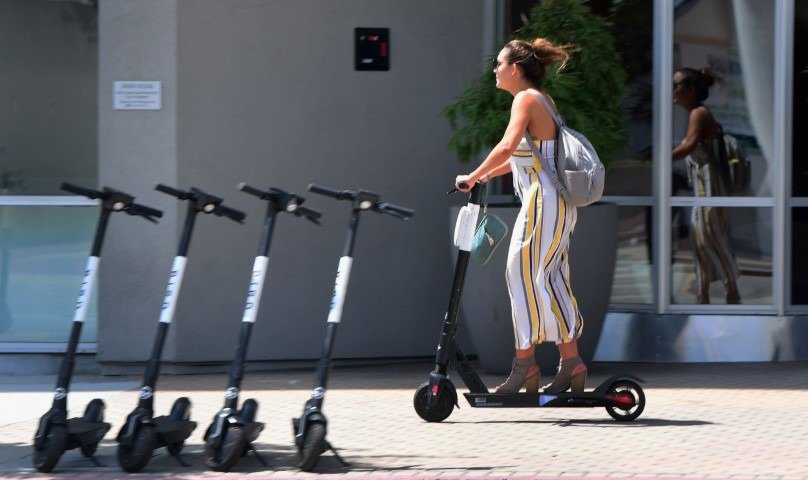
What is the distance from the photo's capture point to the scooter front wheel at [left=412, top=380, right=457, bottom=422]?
22.6 feet

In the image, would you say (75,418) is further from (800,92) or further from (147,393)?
(800,92)

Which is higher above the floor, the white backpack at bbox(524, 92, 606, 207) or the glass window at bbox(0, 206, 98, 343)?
the white backpack at bbox(524, 92, 606, 207)

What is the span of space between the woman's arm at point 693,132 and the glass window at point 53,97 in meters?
4.07

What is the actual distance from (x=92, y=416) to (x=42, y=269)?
11.8 feet

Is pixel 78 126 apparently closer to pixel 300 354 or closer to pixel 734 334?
pixel 300 354

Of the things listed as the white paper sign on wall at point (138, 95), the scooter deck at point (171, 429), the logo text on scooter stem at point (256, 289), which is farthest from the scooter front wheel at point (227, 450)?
the white paper sign on wall at point (138, 95)

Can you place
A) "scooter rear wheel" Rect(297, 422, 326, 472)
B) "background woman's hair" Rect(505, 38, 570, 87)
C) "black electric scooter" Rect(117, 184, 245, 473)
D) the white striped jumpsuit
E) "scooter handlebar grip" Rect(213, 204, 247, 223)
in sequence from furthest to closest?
"background woman's hair" Rect(505, 38, 570, 87)
the white striped jumpsuit
"scooter handlebar grip" Rect(213, 204, 247, 223)
"black electric scooter" Rect(117, 184, 245, 473)
"scooter rear wheel" Rect(297, 422, 326, 472)

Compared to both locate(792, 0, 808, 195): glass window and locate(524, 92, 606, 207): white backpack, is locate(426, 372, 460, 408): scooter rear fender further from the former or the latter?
locate(792, 0, 808, 195): glass window

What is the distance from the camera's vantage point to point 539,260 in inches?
273

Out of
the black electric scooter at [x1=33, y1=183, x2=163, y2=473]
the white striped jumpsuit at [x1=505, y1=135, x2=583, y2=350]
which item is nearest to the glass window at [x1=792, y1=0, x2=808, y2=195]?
the white striped jumpsuit at [x1=505, y1=135, x2=583, y2=350]

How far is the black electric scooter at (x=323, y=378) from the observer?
226 inches

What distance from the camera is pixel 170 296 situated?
603 centimetres

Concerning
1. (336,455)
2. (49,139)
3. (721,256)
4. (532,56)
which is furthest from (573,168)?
(49,139)

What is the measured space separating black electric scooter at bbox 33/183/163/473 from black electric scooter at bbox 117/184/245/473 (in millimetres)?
177
